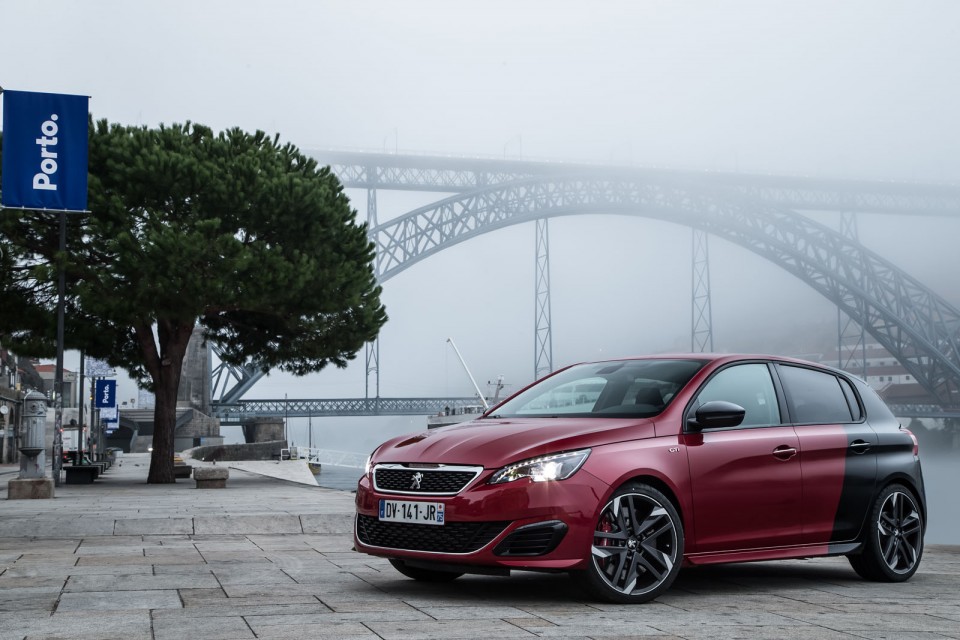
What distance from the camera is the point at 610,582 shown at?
208 inches

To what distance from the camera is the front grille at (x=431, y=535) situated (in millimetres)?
5223

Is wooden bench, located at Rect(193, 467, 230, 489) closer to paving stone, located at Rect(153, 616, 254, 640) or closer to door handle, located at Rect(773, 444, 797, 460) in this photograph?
door handle, located at Rect(773, 444, 797, 460)

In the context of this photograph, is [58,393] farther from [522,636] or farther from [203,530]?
[522,636]

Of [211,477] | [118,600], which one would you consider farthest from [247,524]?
[211,477]

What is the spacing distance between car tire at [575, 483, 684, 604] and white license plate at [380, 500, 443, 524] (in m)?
0.71

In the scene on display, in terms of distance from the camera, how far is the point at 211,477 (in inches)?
768

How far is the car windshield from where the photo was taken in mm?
5938

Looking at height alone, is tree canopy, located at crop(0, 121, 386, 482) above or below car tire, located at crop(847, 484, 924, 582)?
above

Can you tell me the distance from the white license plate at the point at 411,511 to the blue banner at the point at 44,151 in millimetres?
11224

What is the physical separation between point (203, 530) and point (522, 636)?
20.8 ft

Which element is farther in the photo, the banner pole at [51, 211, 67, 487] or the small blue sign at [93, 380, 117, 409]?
the small blue sign at [93, 380, 117, 409]

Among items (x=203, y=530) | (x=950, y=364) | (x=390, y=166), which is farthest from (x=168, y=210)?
(x=950, y=364)

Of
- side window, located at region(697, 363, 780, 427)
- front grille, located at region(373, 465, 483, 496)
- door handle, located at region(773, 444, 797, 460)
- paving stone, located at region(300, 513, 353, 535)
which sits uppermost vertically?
side window, located at region(697, 363, 780, 427)

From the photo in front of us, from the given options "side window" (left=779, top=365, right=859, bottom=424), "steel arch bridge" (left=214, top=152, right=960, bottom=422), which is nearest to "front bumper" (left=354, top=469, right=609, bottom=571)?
"side window" (left=779, top=365, right=859, bottom=424)
